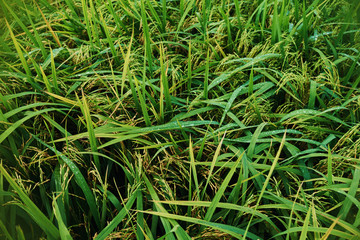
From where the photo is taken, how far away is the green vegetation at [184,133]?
884mm

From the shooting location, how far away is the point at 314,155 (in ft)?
3.31

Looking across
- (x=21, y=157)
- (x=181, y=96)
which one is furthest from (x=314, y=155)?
(x=21, y=157)

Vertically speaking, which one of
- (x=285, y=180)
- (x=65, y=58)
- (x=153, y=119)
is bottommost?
(x=285, y=180)

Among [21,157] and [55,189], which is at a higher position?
[21,157]

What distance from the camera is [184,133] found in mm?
1053

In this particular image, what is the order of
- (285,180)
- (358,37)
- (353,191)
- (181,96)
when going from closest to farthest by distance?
(353,191) → (285,180) → (181,96) → (358,37)

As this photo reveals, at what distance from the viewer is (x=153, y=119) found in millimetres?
1192

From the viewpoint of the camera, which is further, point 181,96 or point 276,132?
point 181,96

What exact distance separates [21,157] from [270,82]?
1.02m

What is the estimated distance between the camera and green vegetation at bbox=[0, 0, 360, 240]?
0.88m

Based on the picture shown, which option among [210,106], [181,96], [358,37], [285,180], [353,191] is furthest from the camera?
[358,37]

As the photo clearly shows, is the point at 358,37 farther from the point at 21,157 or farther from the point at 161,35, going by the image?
the point at 21,157

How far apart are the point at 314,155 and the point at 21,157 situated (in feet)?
3.38

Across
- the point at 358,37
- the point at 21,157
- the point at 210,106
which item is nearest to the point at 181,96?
the point at 210,106
